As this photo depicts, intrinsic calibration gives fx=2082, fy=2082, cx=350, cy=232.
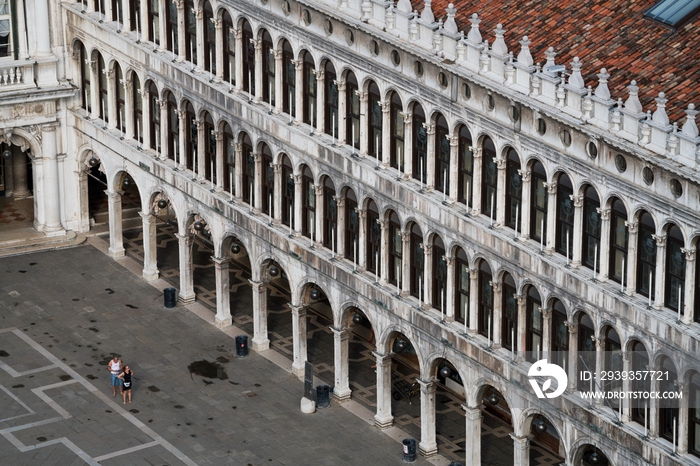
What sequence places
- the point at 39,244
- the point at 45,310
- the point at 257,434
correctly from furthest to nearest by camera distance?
the point at 39,244, the point at 45,310, the point at 257,434

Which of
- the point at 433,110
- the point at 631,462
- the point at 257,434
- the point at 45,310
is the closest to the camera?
the point at 631,462

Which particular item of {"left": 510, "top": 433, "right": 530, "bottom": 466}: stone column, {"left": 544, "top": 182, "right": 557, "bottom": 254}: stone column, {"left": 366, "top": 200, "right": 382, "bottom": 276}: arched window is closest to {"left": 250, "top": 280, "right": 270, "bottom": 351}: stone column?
{"left": 366, "top": 200, "right": 382, "bottom": 276}: arched window

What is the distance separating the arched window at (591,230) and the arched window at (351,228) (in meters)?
13.7

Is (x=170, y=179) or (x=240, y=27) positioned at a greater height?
(x=240, y=27)

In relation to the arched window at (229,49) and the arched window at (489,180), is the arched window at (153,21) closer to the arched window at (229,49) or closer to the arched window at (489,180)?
the arched window at (229,49)

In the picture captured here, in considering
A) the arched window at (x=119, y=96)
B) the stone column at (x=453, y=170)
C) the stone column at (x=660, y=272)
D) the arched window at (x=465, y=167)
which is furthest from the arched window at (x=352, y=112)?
the arched window at (x=119, y=96)

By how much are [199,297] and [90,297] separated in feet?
17.1

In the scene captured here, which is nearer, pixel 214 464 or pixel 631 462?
pixel 631 462

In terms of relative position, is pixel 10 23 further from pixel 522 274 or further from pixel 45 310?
pixel 522 274

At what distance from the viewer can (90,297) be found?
100 metres

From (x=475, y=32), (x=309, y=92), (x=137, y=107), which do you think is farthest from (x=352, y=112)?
(x=137, y=107)

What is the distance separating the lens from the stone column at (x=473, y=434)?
270 ft

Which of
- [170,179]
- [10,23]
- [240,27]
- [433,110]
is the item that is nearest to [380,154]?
[433,110]

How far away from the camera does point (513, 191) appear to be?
78.2 meters
